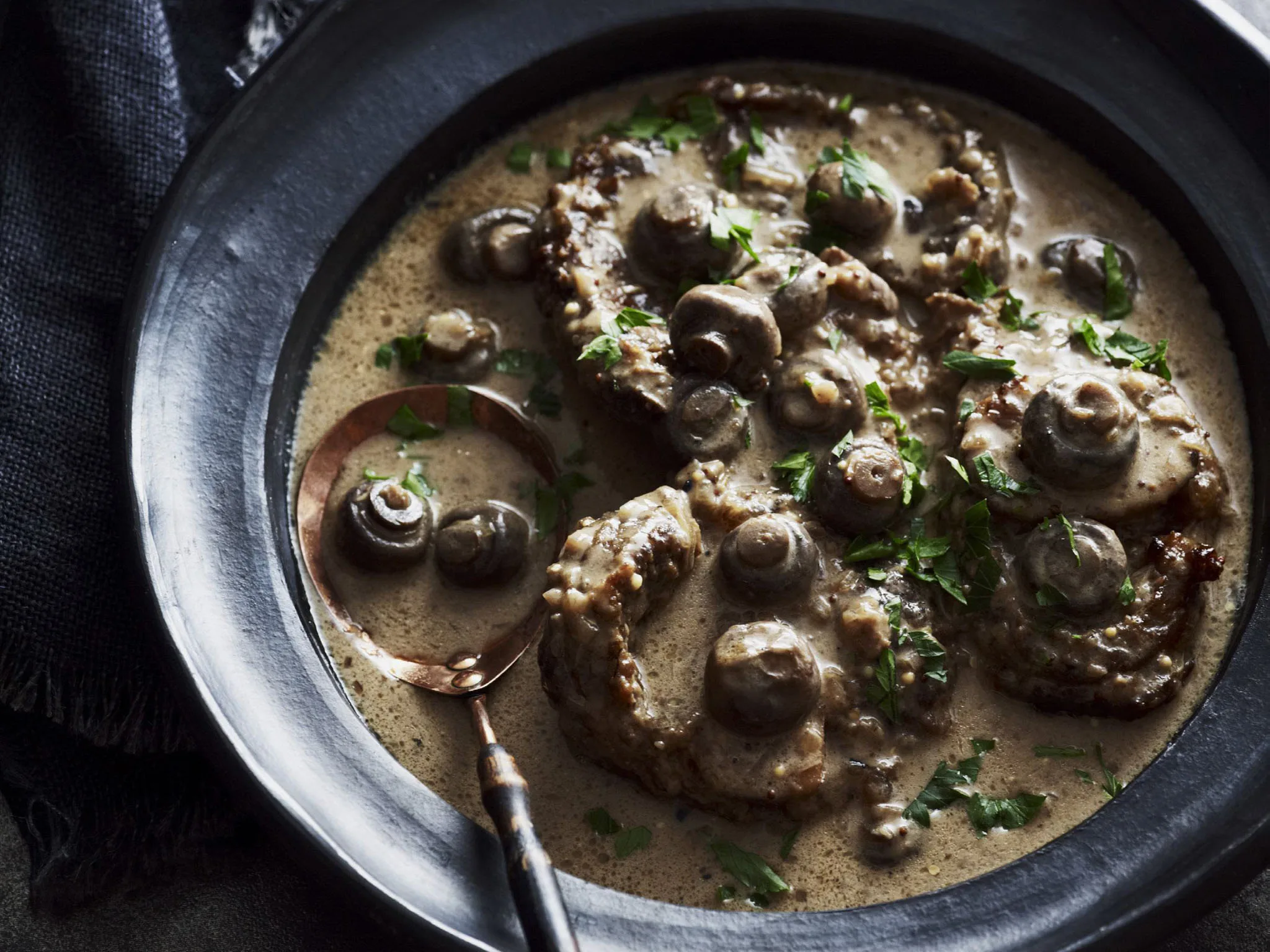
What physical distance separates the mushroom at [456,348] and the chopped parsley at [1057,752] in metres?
2.02

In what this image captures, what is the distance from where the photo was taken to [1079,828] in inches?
130

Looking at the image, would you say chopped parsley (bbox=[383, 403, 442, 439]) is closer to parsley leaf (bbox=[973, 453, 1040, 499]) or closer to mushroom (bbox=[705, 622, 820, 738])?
mushroom (bbox=[705, 622, 820, 738])

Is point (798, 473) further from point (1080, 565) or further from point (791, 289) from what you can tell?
A: point (1080, 565)

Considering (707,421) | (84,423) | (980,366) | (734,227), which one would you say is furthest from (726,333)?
(84,423)

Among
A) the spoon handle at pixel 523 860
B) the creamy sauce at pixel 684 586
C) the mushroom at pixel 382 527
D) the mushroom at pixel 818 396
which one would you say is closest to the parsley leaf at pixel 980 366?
the creamy sauce at pixel 684 586

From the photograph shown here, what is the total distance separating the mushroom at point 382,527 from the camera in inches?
150

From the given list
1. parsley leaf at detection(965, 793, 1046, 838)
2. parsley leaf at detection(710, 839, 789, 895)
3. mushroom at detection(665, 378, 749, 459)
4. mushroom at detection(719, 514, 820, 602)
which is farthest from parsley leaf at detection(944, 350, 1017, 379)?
parsley leaf at detection(710, 839, 789, 895)

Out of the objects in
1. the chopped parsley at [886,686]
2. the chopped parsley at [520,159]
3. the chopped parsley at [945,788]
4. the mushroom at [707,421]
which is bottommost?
the chopped parsley at [945,788]

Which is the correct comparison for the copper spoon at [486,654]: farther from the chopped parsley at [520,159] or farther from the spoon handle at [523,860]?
the chopped parsley at [520,159]

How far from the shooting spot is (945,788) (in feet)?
11.7

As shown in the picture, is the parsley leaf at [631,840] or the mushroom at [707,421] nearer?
the parsley leaf at [631,840]

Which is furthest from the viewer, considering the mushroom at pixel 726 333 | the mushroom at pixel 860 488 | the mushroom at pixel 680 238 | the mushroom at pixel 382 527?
the mushroom at pixel 680 238

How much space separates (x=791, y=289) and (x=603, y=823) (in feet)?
5.34

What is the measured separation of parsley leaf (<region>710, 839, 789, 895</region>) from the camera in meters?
3.49
